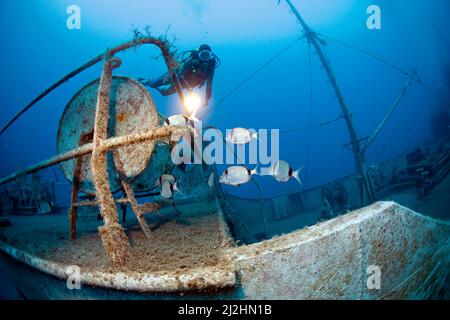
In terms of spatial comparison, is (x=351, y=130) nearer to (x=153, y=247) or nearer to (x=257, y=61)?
(x=153, y=247)

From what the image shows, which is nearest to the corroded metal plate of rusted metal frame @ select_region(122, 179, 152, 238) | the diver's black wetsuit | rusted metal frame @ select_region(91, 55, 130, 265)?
rusted metal frame @ select_region(122, 179, 152, 238)

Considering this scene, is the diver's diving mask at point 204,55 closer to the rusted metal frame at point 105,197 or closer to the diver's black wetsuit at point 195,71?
the diver's black wetsuit at point 195,71

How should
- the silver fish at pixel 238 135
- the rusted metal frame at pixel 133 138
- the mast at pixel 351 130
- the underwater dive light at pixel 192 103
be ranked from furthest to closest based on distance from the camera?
the mast at pixel 351 130
the underwater dive light at pixel 192 103
the silver fish at pixel 238 135
the rusted metal frame at pixel 133 138

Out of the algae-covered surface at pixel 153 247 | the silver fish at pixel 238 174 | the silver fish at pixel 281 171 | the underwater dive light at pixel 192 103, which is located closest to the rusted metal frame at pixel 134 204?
the algae-covered surface at pixel 153 247

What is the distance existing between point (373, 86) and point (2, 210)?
153846 millimetres

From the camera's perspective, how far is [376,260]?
1.84 meters

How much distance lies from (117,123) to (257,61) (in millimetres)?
107300

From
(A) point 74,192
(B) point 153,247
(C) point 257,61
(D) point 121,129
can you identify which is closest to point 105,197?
(B) point 153,247

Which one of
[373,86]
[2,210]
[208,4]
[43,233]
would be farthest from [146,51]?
[373,86]

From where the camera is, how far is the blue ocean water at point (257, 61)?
7162 centimetres

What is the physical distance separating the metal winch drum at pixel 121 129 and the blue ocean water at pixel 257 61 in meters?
49.4

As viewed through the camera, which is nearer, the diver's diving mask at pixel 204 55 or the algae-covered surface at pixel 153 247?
the algae-covered surface at pixel 153 247

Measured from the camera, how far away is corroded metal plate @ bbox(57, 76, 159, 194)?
366 cm
